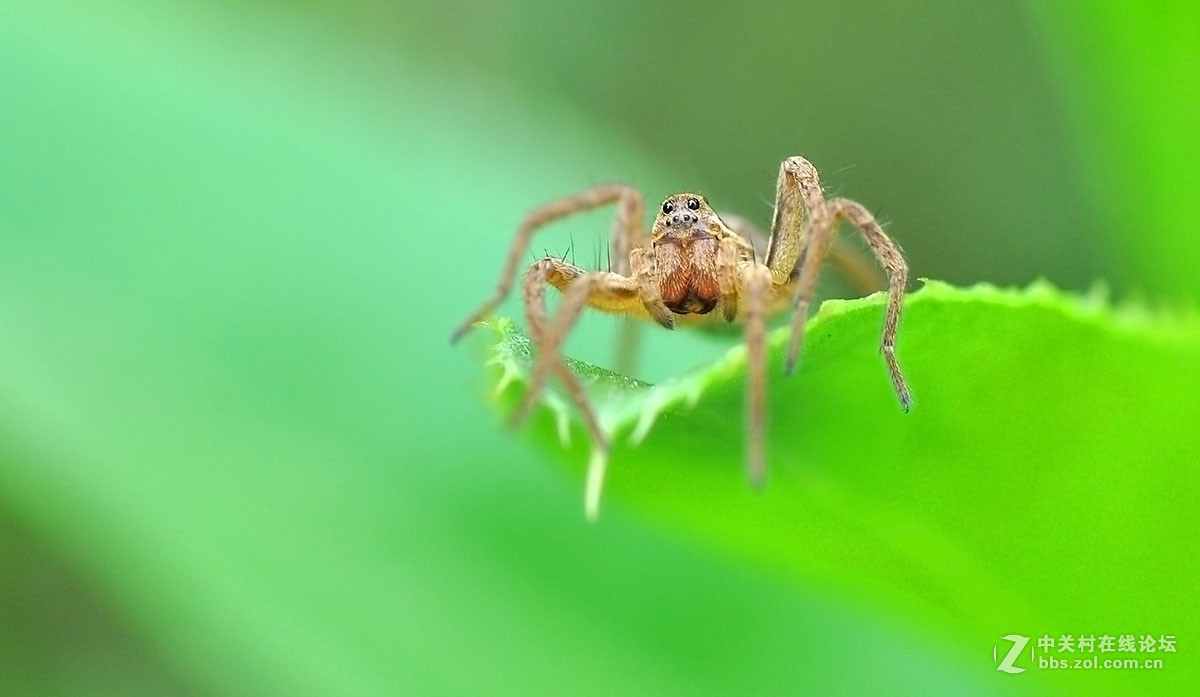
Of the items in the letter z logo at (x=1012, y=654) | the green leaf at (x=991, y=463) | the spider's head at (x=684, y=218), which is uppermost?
the spider's head at (x=684, y=218)

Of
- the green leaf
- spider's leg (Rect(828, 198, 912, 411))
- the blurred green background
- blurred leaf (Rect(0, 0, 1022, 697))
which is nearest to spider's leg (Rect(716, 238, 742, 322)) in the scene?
the blurred green background

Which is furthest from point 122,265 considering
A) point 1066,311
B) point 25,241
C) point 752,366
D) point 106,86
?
point 1066,311

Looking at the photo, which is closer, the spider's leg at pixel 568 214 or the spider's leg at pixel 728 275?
the spider's leg at pixel 568 214

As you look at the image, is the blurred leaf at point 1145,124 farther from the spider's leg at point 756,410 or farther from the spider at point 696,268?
the spider's leg at point 756,410

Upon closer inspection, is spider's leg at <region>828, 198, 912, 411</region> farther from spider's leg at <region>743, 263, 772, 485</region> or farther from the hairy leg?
the hairy leg

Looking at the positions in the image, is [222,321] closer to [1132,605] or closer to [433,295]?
[433,295]

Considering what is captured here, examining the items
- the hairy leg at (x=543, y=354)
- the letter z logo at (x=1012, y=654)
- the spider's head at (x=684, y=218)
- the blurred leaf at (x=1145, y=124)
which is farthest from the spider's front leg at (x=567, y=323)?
the blurred leaf at (x=1145, y=124)

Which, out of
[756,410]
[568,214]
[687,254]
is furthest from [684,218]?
[756,410]

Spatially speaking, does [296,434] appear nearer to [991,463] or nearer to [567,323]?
[567,323]
